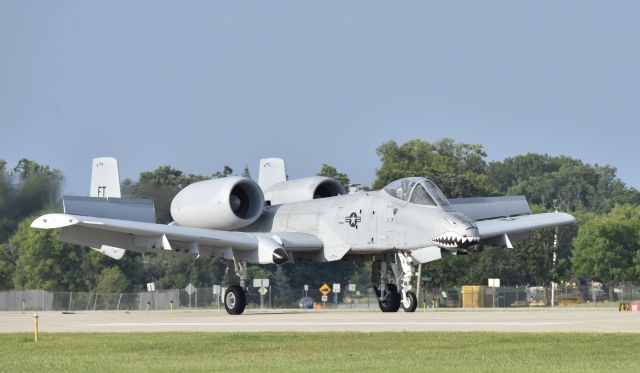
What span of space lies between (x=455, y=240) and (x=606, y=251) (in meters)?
67.6

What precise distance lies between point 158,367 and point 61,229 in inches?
Answer: 740

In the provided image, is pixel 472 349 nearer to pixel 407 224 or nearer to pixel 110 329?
pixel 110 329

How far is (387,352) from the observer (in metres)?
20.4

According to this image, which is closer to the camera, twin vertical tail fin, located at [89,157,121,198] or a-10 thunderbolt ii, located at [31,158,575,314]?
a-10 thunderbolt ii, located at [31,158,575,314]

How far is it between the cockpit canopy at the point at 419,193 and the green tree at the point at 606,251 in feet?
206

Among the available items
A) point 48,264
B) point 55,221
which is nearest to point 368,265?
point 48,264

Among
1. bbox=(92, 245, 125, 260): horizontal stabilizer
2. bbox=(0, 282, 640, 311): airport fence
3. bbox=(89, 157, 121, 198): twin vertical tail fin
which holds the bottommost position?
bbox=(0, 282, 640, 311): airport fence

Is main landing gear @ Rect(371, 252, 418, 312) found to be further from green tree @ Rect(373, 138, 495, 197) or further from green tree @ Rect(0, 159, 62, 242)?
green tree @ Rect(373, 138, 495, 197)

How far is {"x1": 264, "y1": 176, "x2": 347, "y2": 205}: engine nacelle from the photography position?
42.4m

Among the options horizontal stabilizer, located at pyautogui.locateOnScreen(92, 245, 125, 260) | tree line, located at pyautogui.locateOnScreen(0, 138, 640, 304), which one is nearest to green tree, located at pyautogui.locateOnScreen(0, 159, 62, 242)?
tree line, located at pyautogui.locateOnScreen(0, 138, 640, 304)

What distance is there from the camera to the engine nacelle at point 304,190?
42375mm

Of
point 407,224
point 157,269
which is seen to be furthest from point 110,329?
point 157,269

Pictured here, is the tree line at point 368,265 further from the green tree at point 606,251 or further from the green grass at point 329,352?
the green grass at point 329,352

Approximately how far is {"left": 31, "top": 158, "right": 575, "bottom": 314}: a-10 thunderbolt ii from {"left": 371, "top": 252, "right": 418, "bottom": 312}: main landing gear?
3 centimetres
